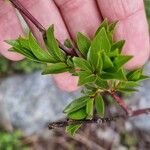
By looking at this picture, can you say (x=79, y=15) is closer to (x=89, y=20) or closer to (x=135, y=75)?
(x=89, y=20)

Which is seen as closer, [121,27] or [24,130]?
[121,27]

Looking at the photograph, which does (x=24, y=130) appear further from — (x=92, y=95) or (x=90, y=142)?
(x=92, y=95)

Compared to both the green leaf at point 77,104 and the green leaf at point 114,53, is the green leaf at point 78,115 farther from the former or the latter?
the green leaf at point 114,53

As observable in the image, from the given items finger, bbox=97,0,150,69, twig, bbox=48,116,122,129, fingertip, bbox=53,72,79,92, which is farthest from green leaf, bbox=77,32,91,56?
fingertip, bbox=53,72,79,92

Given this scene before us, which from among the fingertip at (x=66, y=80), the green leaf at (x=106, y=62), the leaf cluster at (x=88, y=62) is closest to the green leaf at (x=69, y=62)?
the leaf cluster at (x=88, y=62)

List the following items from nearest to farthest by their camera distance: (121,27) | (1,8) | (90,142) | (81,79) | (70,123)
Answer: (81,79)
(70,123)
(121,27)
(1,8)
(90,142)

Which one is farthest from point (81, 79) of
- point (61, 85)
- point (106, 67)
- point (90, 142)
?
Result: point (90, 142)
